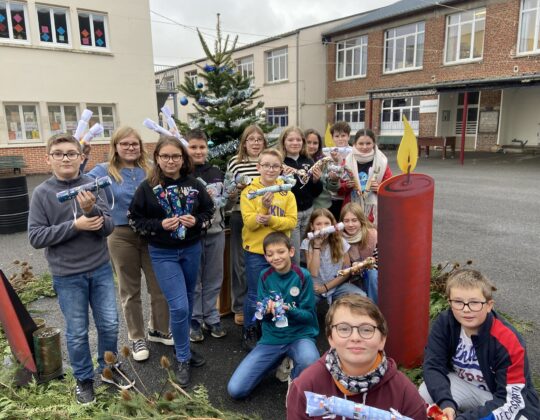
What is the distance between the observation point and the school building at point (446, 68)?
18.9 meters

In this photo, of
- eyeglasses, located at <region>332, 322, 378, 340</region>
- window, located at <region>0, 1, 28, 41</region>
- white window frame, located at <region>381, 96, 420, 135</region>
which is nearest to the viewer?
eyeglasses, located at <region>332, 322, 378, 340</region>

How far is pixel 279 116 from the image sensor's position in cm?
3047

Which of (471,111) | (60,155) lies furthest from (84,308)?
(471,111)

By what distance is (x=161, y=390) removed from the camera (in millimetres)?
2932

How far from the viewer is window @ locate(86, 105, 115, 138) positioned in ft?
56.6

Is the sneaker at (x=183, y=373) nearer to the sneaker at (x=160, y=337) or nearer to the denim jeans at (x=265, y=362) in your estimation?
the denim jeans at (x=265, y=362)

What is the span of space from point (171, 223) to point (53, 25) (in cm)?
1666

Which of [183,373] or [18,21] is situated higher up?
[18,21]

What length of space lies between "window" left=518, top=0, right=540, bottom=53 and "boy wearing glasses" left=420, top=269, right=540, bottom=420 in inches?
822

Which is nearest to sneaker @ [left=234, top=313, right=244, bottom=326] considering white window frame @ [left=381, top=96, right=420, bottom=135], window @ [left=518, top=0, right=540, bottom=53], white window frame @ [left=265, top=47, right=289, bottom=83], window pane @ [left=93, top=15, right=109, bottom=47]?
window pane @ [left=93, top=15, right=109, bottom=47]

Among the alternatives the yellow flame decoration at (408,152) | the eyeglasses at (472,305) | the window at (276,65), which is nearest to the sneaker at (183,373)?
the eyeglasses at (472,305)

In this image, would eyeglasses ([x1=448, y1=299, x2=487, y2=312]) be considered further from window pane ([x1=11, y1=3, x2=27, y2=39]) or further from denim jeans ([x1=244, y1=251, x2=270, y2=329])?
window pane ([x1=11, y1=3, x2=27, y2=39])

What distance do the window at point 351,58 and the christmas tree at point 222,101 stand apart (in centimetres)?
2417

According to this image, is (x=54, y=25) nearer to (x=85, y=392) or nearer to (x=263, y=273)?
(x=263, y=273)
